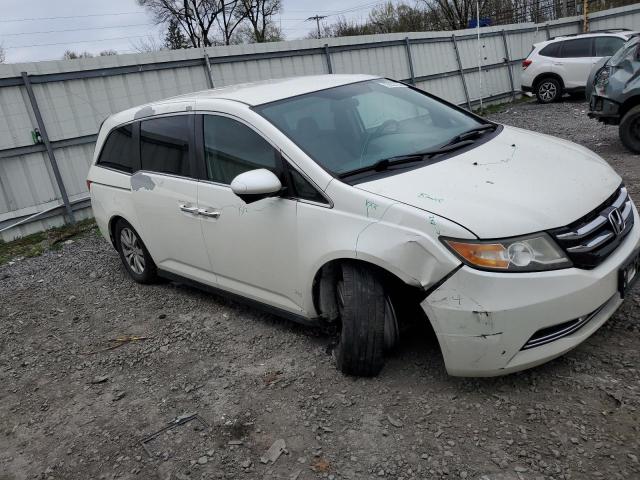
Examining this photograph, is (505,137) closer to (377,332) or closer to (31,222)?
(377,332)

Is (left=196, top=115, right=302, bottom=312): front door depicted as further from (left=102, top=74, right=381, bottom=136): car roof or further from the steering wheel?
the steering wheel

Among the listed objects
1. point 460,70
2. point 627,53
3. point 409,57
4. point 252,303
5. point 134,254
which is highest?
point 409,57

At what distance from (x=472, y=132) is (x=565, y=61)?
1224 cm

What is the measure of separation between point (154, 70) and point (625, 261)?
8.26 meters

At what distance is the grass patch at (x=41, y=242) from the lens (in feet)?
23.2

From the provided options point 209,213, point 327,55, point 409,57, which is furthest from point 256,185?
point 409,57

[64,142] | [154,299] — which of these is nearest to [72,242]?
[64,142]

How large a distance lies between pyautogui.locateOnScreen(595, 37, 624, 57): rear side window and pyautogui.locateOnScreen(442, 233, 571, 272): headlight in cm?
1312

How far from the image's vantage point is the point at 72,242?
730 cm

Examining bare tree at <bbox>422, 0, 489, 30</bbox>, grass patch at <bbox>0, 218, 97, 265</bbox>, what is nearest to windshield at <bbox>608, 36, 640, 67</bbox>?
grass patch at <bbox>0, 218, 97, 265</bbox>

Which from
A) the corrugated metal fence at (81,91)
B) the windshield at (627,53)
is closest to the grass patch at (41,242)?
the corrugated metal fence at (81,91)

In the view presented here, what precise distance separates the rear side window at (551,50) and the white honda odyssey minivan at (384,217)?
11790mm

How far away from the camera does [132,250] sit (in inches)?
199

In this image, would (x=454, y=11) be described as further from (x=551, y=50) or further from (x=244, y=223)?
(x=244, y=223)
